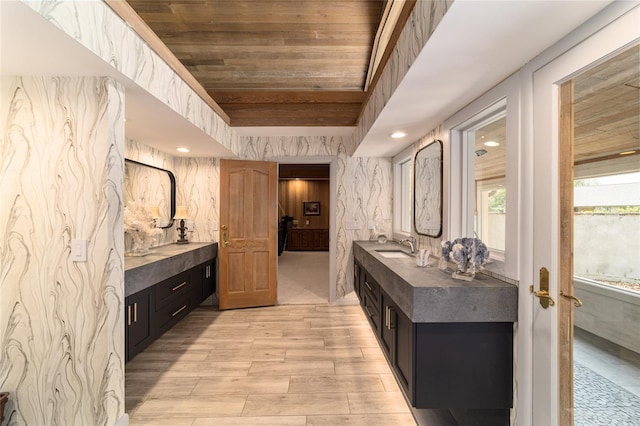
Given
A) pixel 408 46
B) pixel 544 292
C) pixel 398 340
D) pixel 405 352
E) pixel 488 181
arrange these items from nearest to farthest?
1. pixel 544 292
2. pixel 408 46
3. pixel 405 352
4. pixel 398 340
5. pixel 488 181

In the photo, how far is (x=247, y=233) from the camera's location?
12.7 feet

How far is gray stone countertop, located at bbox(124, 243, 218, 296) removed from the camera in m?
2.14

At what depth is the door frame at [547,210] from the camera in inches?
51.6

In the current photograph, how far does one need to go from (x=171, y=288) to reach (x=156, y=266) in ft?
1.25

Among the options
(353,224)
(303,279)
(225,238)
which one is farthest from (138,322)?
(303,279)

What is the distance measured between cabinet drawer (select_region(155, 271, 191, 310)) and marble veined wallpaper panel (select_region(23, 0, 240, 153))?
1530 millimetres

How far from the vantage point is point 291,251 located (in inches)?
371

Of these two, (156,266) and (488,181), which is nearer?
(488,181)

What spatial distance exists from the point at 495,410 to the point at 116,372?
231 cm

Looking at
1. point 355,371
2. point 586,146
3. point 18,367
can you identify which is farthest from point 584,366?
point 18,367

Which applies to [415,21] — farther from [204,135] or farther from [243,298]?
[243,298]

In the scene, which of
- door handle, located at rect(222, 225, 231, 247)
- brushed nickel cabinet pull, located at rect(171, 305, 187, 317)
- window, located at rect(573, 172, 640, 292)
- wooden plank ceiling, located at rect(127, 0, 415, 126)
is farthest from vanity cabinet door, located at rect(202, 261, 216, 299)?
window, located at rect(573, 172, 640, 292)

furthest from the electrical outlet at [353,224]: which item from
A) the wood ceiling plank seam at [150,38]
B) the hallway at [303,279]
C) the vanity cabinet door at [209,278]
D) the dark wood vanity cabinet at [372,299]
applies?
the wood ceiling plank seam at [150,38]

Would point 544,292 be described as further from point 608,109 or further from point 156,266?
point 156,266
